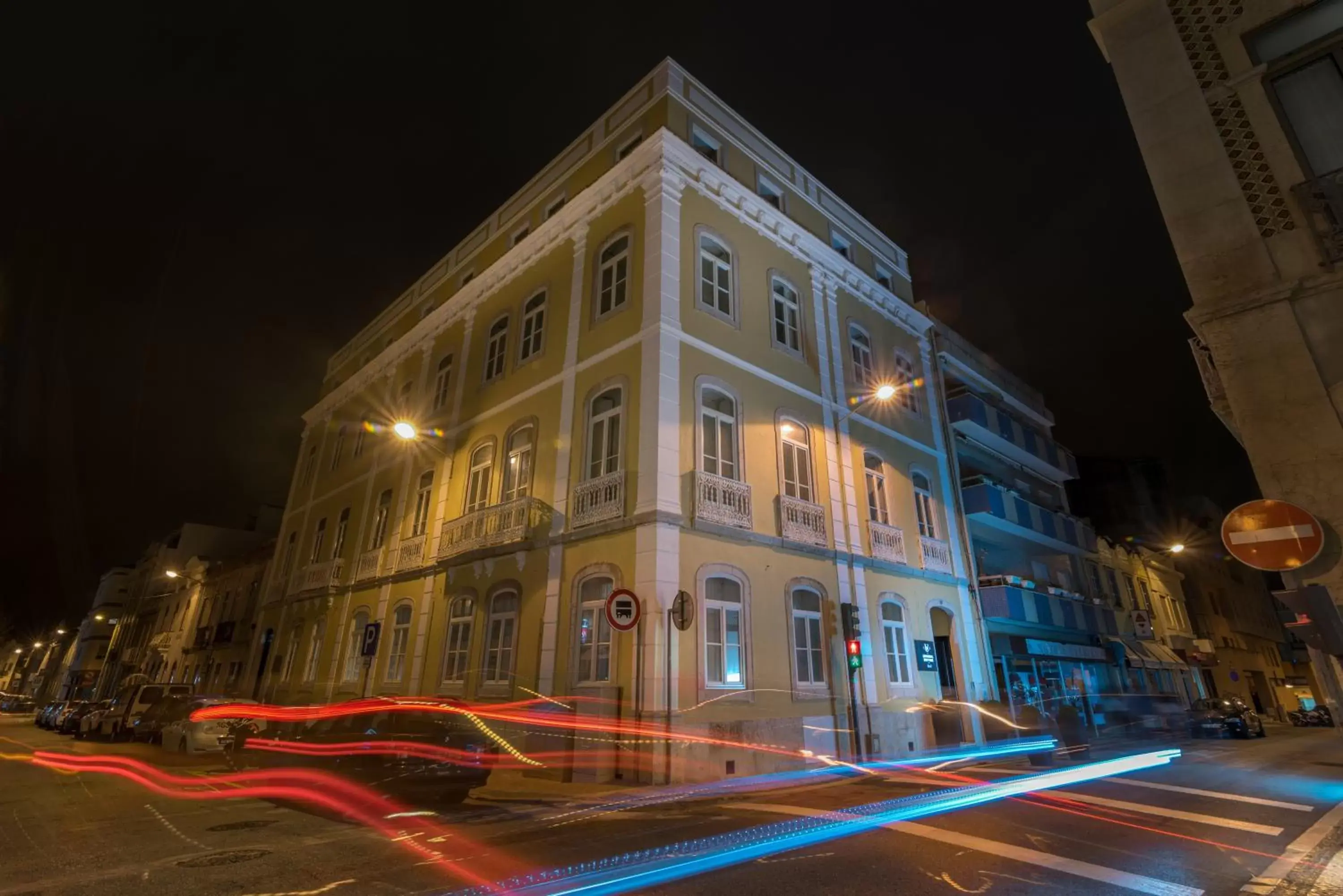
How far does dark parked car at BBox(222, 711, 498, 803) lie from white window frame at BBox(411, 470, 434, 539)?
10487mm

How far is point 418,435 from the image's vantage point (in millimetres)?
21578

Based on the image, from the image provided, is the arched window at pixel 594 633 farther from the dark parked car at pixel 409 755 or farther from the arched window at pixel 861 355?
the arched window at pixel 861 355

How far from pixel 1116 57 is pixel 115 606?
83197 mm

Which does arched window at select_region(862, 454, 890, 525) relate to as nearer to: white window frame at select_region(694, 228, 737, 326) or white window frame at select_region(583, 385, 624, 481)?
white window frame at select_region(694, 228, 737, 326)

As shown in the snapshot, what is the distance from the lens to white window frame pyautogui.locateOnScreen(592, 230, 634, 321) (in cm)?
1559

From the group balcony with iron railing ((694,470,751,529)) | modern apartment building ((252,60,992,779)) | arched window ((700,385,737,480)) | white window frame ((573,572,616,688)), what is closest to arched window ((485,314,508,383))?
modern apartment building ((252,60,992,779))

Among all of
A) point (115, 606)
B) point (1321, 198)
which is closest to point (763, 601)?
point (1321, 198)

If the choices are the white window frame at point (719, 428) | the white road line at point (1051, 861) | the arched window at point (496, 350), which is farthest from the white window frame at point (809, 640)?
the arched window at point (496, 350)

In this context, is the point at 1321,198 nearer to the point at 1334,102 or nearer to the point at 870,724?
the point at 1334,102

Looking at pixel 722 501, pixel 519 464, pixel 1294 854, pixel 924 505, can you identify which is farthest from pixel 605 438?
pixel 1294 854

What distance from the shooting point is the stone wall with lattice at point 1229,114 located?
7.68 meters

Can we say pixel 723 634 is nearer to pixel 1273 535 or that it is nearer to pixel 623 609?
pixel 623 609

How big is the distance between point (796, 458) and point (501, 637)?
871 cm

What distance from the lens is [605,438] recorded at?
47.8 feet
